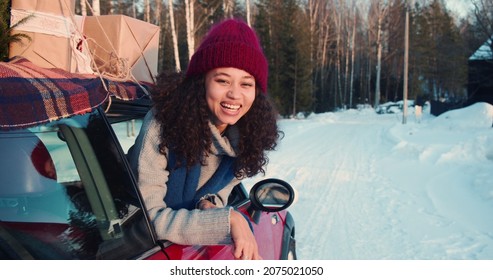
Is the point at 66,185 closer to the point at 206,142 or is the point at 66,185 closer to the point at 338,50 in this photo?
the point at 206,142

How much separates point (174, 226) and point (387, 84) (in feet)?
163

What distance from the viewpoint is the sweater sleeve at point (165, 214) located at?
63.4 inches

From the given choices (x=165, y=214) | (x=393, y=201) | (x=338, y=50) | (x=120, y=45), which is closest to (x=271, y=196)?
(x=165, y=214)

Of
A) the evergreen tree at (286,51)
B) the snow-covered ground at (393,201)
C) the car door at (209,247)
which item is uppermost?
the evergreen tree at (286,51)

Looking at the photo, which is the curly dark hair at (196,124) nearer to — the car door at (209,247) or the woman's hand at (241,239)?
the car door at (209,247)

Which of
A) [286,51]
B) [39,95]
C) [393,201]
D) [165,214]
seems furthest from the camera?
[286,51]

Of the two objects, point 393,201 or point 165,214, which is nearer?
point 165,214

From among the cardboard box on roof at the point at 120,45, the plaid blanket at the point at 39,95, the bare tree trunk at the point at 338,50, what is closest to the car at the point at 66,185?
the plaid blanket at the point at 39,95

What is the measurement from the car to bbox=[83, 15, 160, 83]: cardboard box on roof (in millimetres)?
768

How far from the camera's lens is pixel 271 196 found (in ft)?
7.41

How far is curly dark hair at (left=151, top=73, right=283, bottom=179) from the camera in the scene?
187 centimetres

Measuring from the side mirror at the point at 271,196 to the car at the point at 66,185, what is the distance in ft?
1.81

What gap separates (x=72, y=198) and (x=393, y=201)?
553 centimetres
